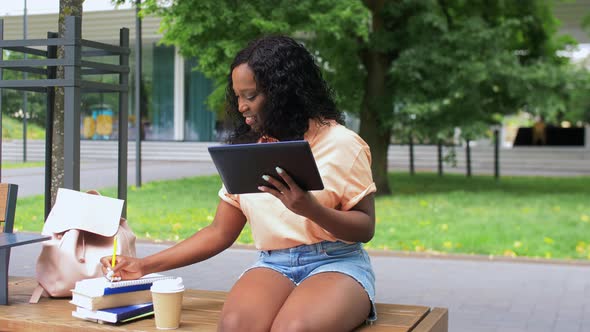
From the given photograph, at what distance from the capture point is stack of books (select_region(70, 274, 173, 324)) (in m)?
3.04

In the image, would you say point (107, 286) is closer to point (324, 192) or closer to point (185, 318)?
point (185, 318)

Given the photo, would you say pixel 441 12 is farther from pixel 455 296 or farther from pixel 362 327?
pixel 362 327

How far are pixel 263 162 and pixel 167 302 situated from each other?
0.77 metres

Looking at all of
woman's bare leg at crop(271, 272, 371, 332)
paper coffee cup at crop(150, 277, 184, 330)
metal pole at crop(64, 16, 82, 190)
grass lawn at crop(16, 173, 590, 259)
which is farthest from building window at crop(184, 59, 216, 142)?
woman's bare leg at crop(271, 272, 371, 332)

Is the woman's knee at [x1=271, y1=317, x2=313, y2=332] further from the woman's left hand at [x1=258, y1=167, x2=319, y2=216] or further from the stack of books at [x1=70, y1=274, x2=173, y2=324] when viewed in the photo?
the stack of books at [x1=70, y1=274, x2=173, y2=324]

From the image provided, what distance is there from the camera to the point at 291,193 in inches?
102

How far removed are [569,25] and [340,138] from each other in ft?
76.3

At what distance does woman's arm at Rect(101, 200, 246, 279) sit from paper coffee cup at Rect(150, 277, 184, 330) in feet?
1.02

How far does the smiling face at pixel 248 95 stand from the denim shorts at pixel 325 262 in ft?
1.69

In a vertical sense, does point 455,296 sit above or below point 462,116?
below

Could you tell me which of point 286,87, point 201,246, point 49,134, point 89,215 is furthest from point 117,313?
point 49,134

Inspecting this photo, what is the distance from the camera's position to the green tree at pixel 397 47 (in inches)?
465

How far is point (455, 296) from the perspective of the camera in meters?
6.24

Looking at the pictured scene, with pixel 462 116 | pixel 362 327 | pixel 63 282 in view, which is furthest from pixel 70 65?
pixel 462 116
